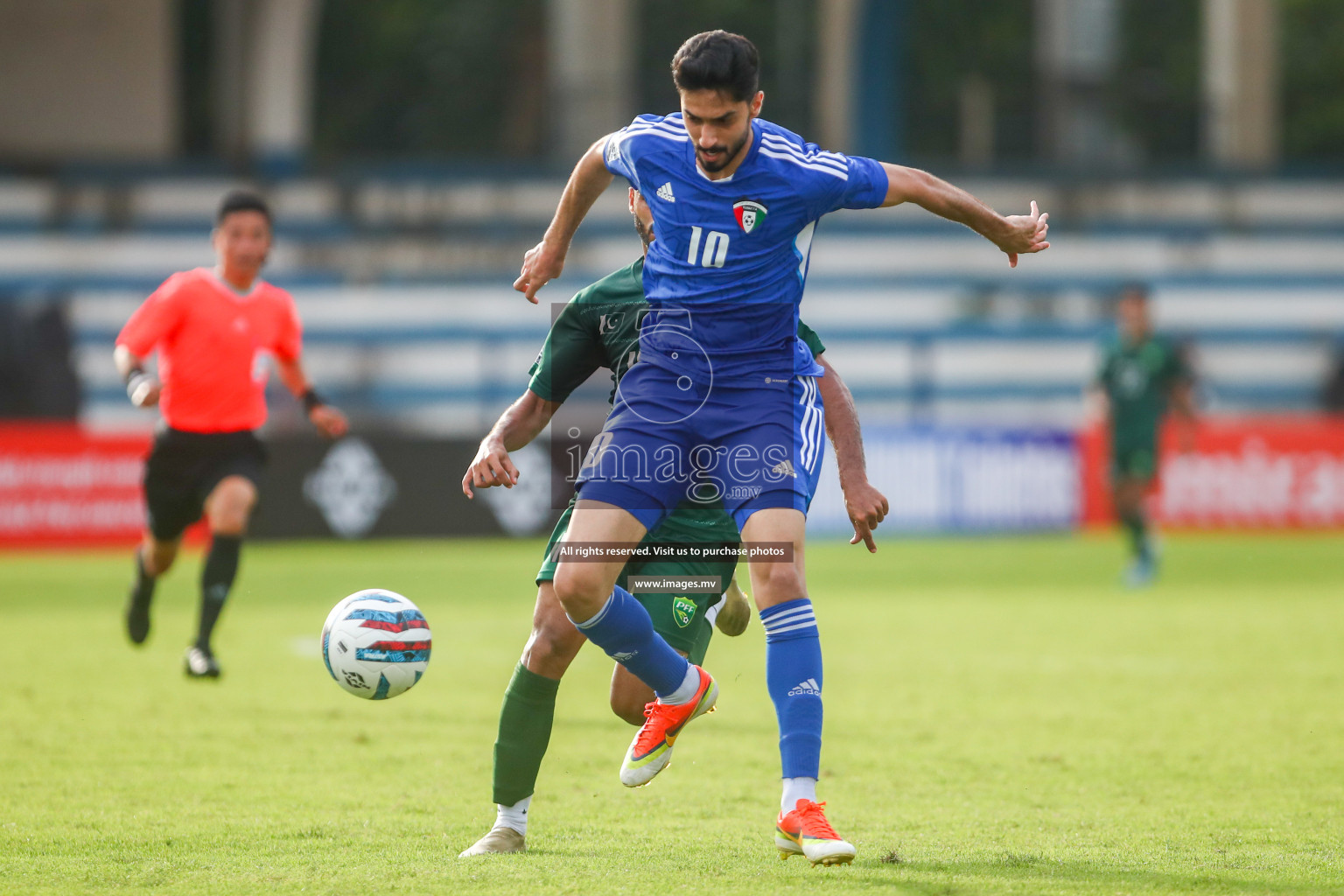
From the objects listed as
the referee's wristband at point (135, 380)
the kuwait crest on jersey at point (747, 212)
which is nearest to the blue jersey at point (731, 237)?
the kuwait crest on jersey at point (747, 212)

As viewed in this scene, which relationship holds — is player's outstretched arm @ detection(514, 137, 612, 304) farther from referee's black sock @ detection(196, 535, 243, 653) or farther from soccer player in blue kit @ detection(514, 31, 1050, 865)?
referee's black sock @ detection(196, 535, 243, 653)

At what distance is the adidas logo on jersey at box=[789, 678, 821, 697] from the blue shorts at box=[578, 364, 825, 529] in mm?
466

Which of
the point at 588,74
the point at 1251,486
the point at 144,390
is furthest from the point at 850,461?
the point at 588,74

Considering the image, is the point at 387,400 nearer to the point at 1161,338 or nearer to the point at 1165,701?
the point at 1161,338

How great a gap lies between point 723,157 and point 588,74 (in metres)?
19.8

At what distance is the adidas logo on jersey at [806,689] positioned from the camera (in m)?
4.31

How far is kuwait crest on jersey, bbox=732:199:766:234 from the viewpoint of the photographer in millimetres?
4414

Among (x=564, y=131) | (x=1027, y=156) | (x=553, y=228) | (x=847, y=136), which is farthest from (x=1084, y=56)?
(x=553, y=228)

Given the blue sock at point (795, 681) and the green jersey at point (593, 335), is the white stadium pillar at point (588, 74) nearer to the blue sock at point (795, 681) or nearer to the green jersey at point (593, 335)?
the green jersey at point (593, 335)

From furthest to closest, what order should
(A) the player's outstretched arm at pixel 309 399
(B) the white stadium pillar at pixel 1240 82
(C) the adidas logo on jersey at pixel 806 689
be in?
1. (B) the white stadium pillar at pixel 1240 82
2. (A) the player's outstretched arm at pixel 309 399
3. (C) the adidas logo on jersey at pixel 806 689

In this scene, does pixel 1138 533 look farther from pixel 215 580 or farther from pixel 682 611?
pixel 682 611

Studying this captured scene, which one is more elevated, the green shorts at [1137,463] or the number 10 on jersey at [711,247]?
the number 10 on jersey at [711,247]

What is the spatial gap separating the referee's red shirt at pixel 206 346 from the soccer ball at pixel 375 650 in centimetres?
301

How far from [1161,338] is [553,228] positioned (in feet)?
33.9
